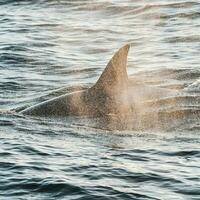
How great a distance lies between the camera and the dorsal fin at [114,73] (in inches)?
672

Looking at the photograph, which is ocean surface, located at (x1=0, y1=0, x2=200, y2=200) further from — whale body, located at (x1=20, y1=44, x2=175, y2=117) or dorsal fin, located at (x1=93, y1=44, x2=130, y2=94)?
dorsal fin, located at (x1=93, y1=44, x2=130, y2=94)

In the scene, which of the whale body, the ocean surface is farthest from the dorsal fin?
the ocean surface

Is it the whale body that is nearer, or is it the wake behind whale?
the wake behind whale

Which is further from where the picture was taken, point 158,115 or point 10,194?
point 158,115

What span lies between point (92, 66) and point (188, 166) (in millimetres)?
10552

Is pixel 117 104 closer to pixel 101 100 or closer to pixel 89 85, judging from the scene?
pixel 101 100

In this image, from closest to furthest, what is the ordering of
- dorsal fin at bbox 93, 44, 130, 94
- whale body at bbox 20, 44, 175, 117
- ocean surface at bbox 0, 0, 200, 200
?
1. ocean surface at bbox 0, 0, 200, 200
2. dorsal fin at bbox 93, 44, 130, 94
3. whale body at bbox 20, 44, 175, 117

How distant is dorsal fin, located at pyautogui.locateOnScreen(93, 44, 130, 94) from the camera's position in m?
17.1

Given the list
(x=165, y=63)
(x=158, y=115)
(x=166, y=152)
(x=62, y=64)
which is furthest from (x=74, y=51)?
(x=166, y=152)

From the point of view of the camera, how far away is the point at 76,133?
15.5 meters

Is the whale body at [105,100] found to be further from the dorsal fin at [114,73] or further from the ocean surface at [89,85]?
the ocean surface at [89,85]

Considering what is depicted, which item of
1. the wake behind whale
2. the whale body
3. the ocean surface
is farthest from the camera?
the whale body

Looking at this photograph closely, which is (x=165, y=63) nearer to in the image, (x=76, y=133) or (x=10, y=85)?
(x=10, y=85)

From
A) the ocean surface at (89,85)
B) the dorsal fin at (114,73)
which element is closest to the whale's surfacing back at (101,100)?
the dorsal fin at (114,73)
